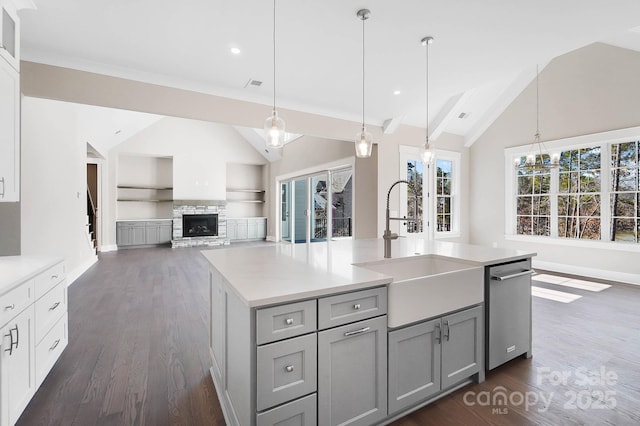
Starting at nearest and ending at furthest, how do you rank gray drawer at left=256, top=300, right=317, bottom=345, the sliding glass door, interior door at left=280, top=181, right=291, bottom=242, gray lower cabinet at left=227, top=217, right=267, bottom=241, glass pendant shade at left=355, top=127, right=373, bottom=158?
gray drawer at left=256, top=300, right=317, bottom=345, glass pendant shade at left=355, top=127, right=373, bottom=158, the sliding glass door, interior door at left=280, top=181, right=291, bottom=242, gray lower cabinet at left=227, top=217, right=267, bottom=241

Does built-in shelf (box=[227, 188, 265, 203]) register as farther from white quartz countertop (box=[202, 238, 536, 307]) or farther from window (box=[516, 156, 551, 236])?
white quartz countertop (box=[202, 238, 536, 307])

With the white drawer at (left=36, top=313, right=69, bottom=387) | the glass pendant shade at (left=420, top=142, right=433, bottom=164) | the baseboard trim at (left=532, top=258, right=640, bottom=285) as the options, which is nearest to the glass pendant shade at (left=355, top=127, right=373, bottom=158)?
the glass pendant shade at (left=420, top=142, right=433, bottom=164)

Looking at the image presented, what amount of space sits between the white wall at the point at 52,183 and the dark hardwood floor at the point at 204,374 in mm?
994

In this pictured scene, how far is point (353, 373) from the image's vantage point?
4.76ft

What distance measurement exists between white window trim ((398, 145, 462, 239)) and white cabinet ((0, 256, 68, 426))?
4931mm

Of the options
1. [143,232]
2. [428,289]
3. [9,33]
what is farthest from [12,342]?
[143,232]

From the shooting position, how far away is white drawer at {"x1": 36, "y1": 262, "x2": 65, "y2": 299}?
6.24 feet

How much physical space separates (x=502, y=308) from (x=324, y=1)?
263 cm

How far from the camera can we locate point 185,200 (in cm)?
916

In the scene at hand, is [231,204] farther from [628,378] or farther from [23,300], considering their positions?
[628,378]

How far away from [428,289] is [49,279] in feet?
8.18

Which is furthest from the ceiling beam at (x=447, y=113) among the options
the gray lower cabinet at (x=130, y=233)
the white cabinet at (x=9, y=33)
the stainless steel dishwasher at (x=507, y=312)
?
the gray lower cabinet at (x=130, y=233)

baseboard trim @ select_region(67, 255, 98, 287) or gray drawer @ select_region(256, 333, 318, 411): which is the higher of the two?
gray drawer @ select_region(256, 333, 318, 411)

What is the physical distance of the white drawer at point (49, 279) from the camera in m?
1.90
